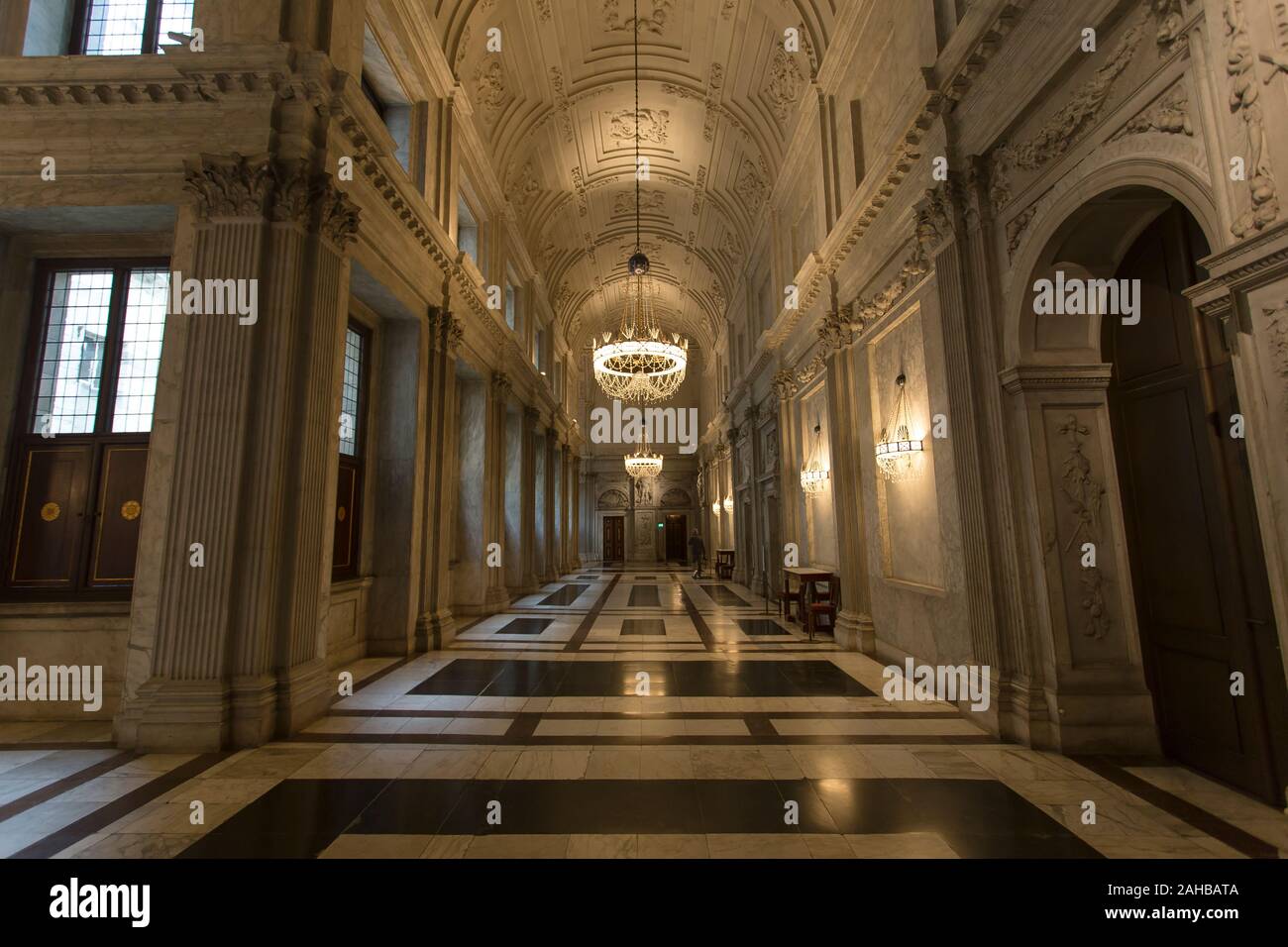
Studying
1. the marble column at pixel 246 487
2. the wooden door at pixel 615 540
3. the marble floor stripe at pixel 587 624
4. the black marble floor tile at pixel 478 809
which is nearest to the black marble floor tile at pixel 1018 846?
the black marble floor tile at pixel 478 809

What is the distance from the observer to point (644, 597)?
12391mm

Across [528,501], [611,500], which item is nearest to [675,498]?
[611,500]

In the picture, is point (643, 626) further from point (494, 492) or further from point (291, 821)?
point (291, 821)

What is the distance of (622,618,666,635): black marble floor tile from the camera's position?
26.5 feet

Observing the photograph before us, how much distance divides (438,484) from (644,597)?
6.18 metres

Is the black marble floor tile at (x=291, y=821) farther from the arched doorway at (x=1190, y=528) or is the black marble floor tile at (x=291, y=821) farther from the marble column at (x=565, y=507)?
the marble column at (x=565, y=507)

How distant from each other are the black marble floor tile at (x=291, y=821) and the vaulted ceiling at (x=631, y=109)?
890 cm

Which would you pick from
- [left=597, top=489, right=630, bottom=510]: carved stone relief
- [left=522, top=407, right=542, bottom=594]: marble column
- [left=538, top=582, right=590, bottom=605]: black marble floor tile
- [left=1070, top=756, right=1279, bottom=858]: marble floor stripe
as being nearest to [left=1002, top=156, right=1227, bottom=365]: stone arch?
[left=1070, top=756, right=1279, bottom=858]: marble floor stripe

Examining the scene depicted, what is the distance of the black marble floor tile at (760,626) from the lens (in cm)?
809

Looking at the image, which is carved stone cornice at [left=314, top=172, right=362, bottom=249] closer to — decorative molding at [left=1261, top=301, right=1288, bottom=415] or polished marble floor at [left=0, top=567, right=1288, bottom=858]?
polished marble floor at [left=0, top=567, right=1288, bottom=858]

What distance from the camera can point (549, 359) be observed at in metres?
17.5

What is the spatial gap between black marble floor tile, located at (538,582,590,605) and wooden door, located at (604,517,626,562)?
426 inches

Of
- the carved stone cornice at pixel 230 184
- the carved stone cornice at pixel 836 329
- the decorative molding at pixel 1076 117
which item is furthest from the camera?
the carved stone cornice at pixel 836 329
